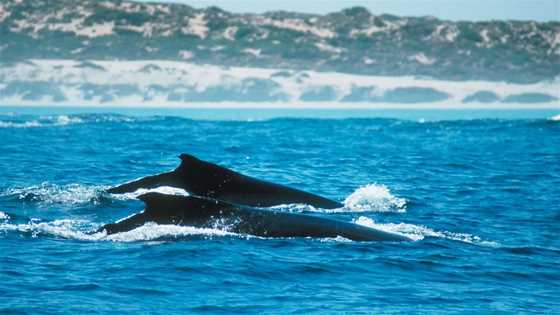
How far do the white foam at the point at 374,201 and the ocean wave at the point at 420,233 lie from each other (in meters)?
2.03

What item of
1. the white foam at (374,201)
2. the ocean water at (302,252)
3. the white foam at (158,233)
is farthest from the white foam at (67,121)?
the white foam at (158,233)

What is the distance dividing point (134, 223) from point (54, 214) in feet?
11.0

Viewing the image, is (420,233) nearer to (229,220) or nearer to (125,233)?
(229,220)

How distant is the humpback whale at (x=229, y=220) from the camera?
14.0 metres

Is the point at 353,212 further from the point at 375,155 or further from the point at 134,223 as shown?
the point at 375,155

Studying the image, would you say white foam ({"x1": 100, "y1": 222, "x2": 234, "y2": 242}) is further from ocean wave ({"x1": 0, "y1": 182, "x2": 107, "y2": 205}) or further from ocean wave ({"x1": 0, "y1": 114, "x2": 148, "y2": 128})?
ocean wave ({"x1": 0, "y1": 114, "x2": 148, "y2": 128})

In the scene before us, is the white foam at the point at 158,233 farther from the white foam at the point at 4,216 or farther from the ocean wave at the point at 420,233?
the white foam at the point at 4,216

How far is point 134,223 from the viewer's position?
1402 cm

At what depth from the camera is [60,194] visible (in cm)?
1944

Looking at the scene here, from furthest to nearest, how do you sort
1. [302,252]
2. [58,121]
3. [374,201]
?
[58,121], [374,201], [302,252]

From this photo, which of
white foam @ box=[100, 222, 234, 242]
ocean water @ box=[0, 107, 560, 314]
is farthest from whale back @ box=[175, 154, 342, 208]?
white foam @ box=[100, 222, 234, 242]

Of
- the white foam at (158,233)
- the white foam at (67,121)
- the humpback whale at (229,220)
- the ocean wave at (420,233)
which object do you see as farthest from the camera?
the white foam at (67,121)

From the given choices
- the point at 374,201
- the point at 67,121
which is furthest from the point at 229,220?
the point at 67,121

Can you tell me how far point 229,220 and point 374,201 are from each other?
610 cm
